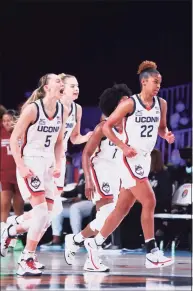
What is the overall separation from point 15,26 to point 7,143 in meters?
1.05

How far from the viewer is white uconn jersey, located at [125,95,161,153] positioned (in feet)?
10.5

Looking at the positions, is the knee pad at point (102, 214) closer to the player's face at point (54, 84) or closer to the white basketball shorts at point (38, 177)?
the white basketball shorts at point (38, 177)

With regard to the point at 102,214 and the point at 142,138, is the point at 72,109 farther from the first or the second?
the point at 102,214

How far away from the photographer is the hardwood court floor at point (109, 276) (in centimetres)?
436

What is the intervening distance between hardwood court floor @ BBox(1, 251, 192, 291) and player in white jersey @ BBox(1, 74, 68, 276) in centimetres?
32

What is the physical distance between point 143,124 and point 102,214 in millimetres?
1106

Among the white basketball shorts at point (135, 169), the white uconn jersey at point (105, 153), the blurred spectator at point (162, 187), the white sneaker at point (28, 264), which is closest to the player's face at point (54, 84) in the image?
the white basketball shorts at point (135, 169)

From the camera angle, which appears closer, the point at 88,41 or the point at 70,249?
the point at 88,41

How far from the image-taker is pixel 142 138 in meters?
3.31

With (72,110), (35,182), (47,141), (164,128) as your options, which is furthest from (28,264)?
(164,128)

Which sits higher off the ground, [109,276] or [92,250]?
[92,250]

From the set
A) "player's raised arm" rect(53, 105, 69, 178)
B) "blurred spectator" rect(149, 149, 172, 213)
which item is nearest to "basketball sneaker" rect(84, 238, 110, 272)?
"player's raised arm" rect(53, 105, 69, 178)

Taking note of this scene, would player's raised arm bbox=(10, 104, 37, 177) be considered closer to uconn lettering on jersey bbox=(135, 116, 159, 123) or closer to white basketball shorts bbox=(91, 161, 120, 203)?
uconn lettering on jersey bbox=(135, 116, 159, 123)

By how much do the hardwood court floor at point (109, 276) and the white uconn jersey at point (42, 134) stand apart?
2.88ft
